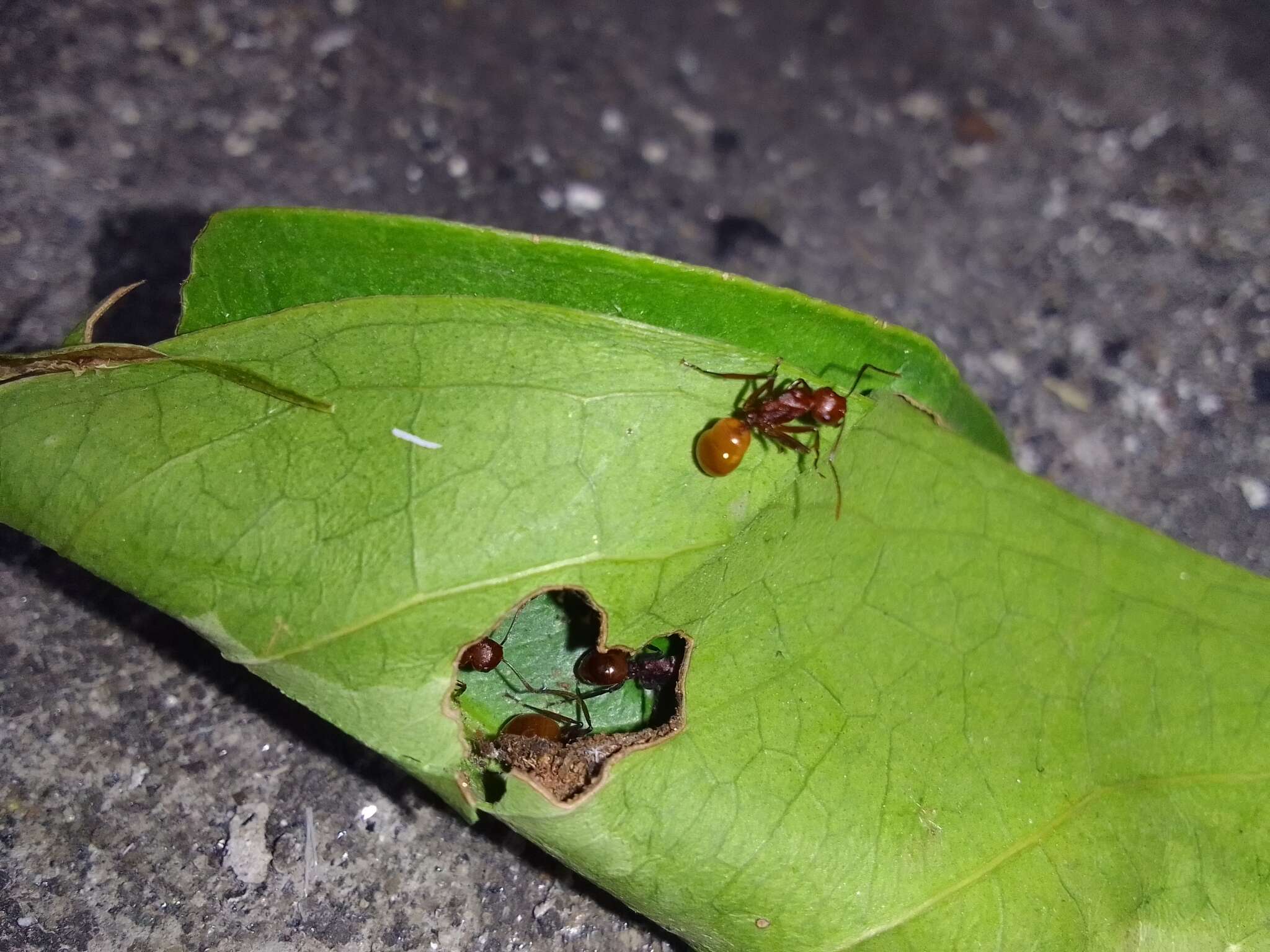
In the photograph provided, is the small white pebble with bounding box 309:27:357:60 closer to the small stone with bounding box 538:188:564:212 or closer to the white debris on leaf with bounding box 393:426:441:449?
the small stone with bounding box 538:188:564:212

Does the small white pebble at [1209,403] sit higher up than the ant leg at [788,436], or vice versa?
the ant leg at [788,436]

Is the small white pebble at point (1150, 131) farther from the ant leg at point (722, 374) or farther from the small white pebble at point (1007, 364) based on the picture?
the ant leg at point (722, 374)

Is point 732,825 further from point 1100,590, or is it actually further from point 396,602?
point 1100,590

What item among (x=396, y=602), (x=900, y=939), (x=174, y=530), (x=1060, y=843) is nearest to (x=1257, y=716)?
(x=1060, y=843)

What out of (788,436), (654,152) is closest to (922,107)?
(654,152)

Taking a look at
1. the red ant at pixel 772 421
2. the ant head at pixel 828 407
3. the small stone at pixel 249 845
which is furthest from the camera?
the small stone at pixel 249 845

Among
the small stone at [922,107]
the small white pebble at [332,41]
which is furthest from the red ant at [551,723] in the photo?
the small stone at [922,107]
